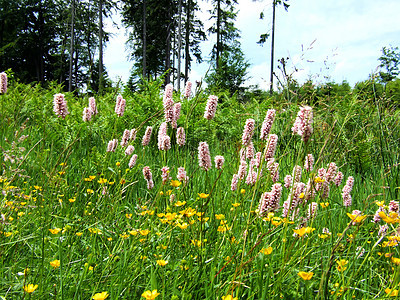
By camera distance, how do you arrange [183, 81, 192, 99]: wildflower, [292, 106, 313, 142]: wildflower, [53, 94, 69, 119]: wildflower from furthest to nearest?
1. [183, 81, 192, 99]: wildflower
2. [53, 94, 69, 119]: wildflower
3. [292, 106, 313, 142]: wildflower

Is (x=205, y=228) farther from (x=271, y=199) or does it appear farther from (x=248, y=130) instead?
(x=248, y=130)

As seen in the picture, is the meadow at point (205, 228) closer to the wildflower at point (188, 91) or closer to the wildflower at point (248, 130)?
the wildflower at point (248, 130)

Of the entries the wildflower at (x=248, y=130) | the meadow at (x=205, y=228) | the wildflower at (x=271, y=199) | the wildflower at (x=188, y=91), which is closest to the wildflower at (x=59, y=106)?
the meadow at (x=205, y=228)

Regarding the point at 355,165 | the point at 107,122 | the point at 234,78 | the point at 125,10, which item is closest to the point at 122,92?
the point at 107,122

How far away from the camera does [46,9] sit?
33.0 meters

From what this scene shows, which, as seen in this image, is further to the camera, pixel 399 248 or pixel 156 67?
pixel 156 67

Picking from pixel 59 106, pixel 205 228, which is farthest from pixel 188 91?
pixel 205 228

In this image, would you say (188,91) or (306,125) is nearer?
(306,125)

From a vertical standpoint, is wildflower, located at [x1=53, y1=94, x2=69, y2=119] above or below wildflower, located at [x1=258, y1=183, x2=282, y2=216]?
above

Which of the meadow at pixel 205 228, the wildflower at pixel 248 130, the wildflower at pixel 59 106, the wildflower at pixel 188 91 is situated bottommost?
the meadow at pixel 205 228

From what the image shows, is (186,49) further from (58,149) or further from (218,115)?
(58,149)

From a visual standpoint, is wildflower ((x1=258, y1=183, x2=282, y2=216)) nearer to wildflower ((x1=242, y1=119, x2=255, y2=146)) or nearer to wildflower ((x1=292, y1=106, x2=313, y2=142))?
wildflower ((x1=292, y1=106, x2=313, y2=142))

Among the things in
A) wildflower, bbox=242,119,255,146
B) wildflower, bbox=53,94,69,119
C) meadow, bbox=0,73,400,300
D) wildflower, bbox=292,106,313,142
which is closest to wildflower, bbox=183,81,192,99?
meadow, bbox=0,73,400,300

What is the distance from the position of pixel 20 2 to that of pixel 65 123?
3491cm
